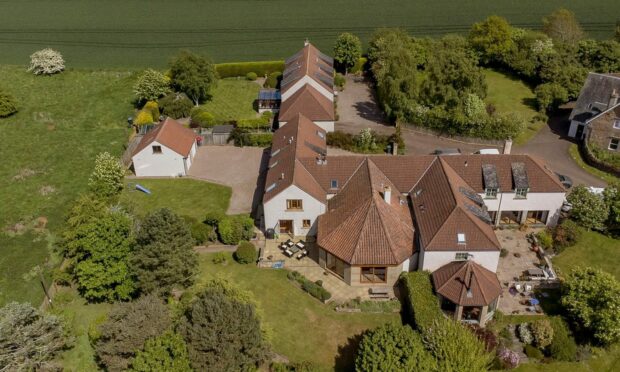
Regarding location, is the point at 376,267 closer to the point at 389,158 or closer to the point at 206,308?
the point at 389,158

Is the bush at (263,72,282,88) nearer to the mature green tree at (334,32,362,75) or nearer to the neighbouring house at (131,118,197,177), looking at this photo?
the mature green tree at (334,32,362,75)

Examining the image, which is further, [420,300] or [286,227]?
[286,227]

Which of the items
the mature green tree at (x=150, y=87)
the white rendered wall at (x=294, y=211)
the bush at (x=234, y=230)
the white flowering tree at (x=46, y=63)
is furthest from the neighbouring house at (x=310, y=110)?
the white flowering tree at (x=46, y=63)

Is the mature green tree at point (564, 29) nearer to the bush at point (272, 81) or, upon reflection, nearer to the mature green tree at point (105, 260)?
the bush at point (272, 81)

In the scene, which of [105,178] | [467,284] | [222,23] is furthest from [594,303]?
[222,23]

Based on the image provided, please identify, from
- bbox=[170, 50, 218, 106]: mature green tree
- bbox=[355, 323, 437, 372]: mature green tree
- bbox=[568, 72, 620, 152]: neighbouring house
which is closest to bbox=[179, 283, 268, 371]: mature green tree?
bbox=[355, 323, 437, 372]: mature green tree

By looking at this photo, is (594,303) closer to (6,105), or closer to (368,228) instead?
(368,228)
